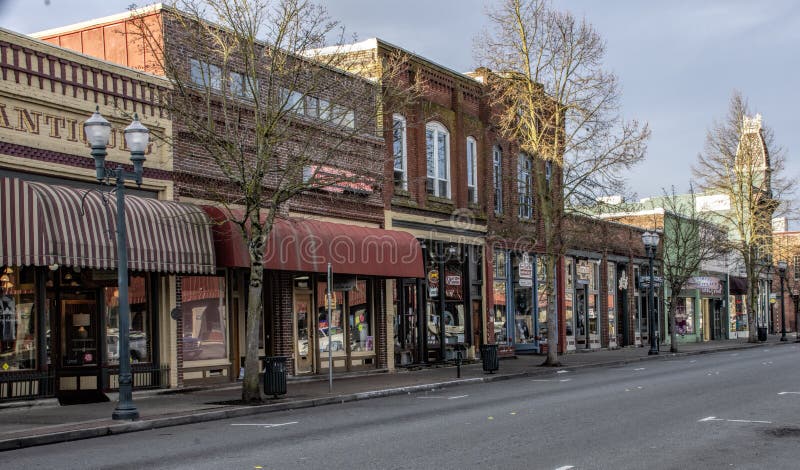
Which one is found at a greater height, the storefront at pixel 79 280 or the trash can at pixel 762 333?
the storefront at pixel 79 280

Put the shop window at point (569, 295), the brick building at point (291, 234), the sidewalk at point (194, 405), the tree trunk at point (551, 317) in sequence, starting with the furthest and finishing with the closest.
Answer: the shop window at point (569, 295) < the tree trunk at point (551, 317) < the brick building at point (291, 234) < the sidewalk at point (194, 405)

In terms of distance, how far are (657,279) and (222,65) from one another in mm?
29404

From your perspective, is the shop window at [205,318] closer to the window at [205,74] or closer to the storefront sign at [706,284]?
the window at [205,74]

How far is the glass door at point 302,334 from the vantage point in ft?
79.4

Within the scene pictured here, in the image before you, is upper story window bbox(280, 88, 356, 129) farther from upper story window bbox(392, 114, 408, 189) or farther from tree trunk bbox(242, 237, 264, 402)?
tree trunk bbox(242, 237, 264, 402)

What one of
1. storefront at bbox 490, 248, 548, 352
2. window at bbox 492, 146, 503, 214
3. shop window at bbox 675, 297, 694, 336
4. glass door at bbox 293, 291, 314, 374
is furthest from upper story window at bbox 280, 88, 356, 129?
shop window at bbox 675, 297, 694, 336

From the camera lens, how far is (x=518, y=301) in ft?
117

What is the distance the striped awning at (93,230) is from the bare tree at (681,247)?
86.8 feet

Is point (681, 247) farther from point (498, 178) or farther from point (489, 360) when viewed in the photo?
point (489, 360)


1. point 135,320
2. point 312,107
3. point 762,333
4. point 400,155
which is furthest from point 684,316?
point 135,320

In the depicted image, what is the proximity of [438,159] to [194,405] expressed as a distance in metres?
15.8

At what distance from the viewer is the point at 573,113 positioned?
29.2 m

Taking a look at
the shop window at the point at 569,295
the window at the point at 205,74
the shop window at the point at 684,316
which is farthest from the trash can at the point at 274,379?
the shop window at the point at 684,316

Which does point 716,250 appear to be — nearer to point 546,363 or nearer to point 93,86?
point 546,363
